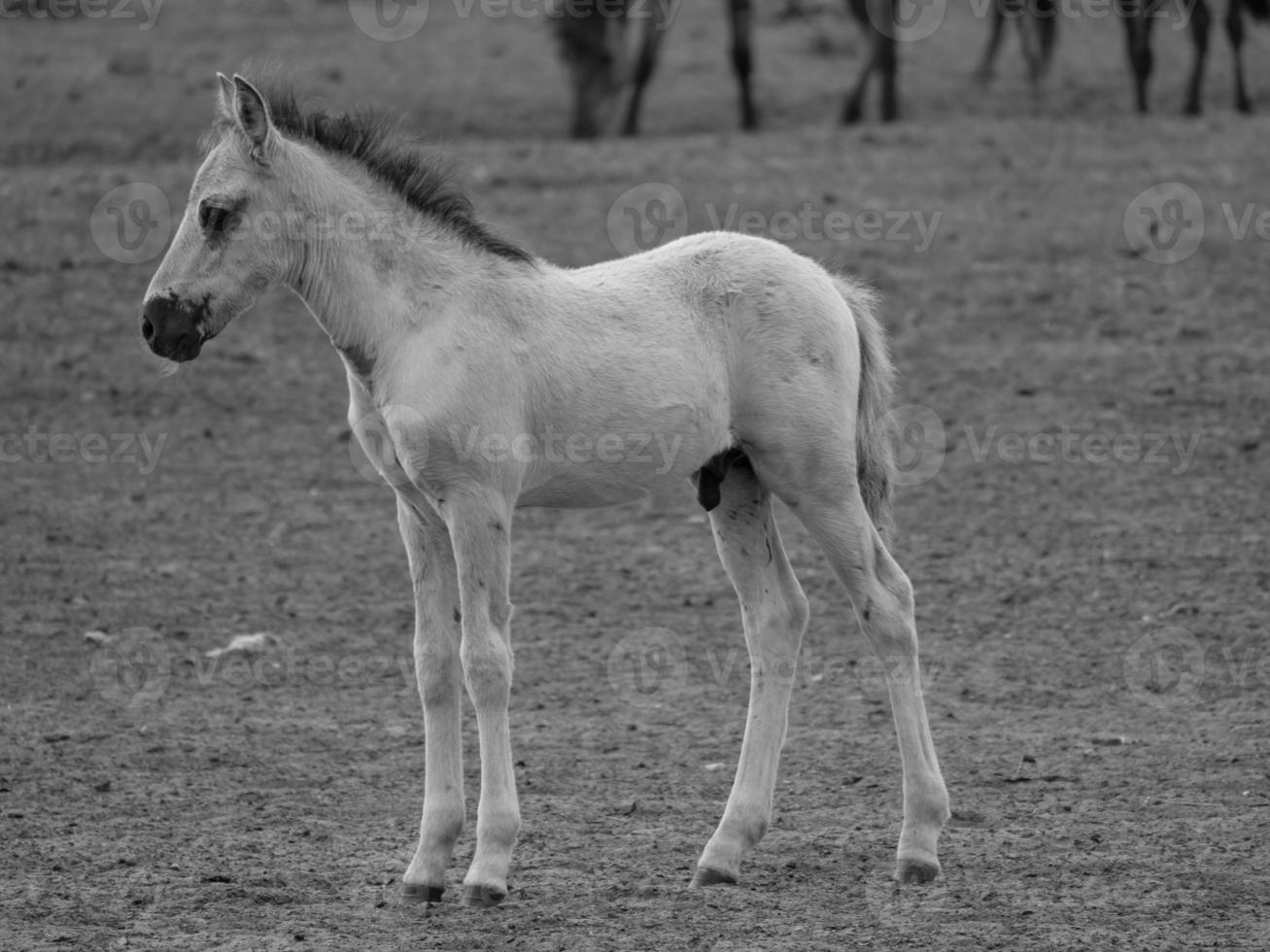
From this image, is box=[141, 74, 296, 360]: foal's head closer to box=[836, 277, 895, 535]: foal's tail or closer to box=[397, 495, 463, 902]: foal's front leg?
box=[397, 495, 463, 902]: foal's front leg

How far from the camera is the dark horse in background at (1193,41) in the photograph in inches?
742

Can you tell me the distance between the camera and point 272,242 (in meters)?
5.20

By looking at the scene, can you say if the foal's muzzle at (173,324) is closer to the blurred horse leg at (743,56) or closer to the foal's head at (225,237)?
the foal's head at (225,237)

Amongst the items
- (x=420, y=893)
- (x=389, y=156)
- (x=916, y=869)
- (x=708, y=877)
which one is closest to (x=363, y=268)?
(x=389, y=156)

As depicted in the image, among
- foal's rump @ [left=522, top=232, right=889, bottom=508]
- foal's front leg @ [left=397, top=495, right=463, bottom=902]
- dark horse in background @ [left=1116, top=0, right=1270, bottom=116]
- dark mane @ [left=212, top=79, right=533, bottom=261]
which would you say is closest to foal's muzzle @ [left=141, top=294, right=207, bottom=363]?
dark mane @ [left=212, top=79, right=533, bottom=261]

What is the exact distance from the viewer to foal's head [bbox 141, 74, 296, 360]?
508 centimetres

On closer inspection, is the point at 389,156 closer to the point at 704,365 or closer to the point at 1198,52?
the point at 704,365

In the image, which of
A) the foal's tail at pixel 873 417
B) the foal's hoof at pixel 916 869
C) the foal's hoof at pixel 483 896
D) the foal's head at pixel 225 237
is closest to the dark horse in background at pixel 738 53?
the foal's tail at pixel 873 417

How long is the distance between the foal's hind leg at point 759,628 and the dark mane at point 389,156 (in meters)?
1.11

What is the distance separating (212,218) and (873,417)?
2.23m

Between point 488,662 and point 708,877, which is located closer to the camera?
point 488,662

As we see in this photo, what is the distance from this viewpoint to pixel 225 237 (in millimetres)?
5148

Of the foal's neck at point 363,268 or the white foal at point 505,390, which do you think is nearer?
the white foal at point 505,390

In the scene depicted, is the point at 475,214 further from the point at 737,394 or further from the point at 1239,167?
the point at 1239,167
